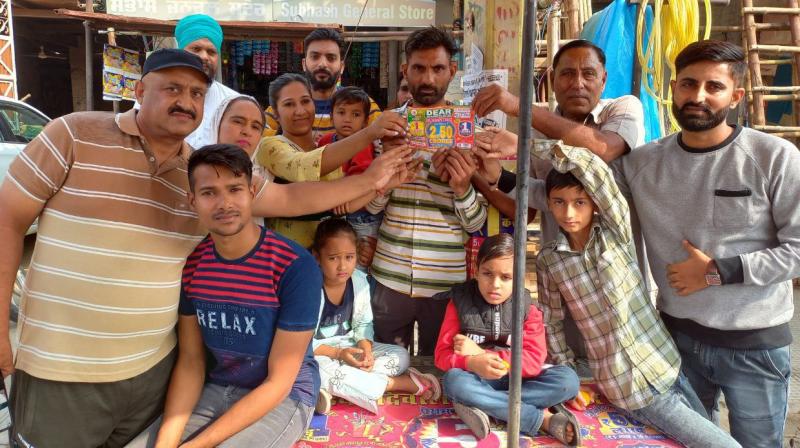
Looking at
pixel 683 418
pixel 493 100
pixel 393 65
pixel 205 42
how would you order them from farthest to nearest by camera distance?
1. pixel 393 65
2. pixel 205 42
3. pixel 493 100
4. pixel 683 418

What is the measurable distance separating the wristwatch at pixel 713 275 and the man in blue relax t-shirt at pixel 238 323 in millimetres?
1541

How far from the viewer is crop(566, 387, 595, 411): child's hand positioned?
225 centimetres

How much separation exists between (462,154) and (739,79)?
45.9 inches

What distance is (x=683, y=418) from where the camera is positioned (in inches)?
80.7

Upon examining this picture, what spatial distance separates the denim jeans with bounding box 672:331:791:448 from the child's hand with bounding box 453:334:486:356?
929mm

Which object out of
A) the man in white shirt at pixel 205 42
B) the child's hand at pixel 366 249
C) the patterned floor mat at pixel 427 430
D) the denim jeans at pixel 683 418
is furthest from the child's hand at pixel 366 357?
the man in white shirt at pixel 205 42

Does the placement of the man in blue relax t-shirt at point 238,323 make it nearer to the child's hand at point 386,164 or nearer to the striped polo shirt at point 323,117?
the child's hand at point 386,164

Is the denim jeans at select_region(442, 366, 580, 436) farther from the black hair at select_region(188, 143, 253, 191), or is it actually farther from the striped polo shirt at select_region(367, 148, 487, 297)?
the black hair at select_region(188, 143, 253, 191)

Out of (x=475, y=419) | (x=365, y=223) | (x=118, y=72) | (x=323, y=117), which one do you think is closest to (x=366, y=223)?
(x=365, y=223)

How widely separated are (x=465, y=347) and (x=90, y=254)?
147cm

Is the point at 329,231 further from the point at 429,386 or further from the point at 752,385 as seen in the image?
the point at 752,385

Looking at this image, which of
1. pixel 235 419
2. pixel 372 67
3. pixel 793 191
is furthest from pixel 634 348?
pixel 372 67

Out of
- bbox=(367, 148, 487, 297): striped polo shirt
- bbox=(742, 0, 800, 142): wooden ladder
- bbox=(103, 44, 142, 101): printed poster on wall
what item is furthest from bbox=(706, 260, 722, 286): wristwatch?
bbox=(103, 44, 142, 101): printed poster on wall

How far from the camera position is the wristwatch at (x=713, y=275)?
6.75 feet
